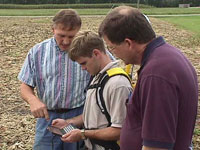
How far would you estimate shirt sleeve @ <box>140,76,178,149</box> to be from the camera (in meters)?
1.75

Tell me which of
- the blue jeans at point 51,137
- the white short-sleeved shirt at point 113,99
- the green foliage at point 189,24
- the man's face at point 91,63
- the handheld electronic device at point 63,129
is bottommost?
the green foliage at point 189,24

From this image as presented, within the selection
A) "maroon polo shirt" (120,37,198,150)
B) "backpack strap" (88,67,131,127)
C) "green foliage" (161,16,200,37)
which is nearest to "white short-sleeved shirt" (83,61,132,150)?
"backpack strap" (88,67,131,127)

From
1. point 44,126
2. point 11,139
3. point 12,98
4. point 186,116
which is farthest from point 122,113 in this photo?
point 12,98

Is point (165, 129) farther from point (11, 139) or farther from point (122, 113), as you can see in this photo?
point (11, 139)

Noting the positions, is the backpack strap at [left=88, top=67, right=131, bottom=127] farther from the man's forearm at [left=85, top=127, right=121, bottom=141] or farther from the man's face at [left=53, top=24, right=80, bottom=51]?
the man's face at [left=53, top=24, right=80, bottom=51]

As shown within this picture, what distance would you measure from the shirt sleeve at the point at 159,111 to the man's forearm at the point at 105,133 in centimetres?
54

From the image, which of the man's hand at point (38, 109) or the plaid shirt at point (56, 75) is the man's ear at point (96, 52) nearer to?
the plaid shirt at point (56, 75)

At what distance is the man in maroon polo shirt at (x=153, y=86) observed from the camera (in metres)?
1.76

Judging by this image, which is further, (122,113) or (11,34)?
(11,34)

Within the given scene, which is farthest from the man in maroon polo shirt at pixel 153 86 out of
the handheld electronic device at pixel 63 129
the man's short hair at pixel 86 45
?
the handheld electronic device at pixel 63 129

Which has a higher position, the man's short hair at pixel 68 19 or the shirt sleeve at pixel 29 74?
Answer: the man's short hair at pixel 68 19

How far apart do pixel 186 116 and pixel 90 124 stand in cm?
82

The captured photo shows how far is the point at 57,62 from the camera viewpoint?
114 inches

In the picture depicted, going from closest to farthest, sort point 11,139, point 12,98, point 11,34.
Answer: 1. point 11,139
2. point 12,98
3. point 11,34
